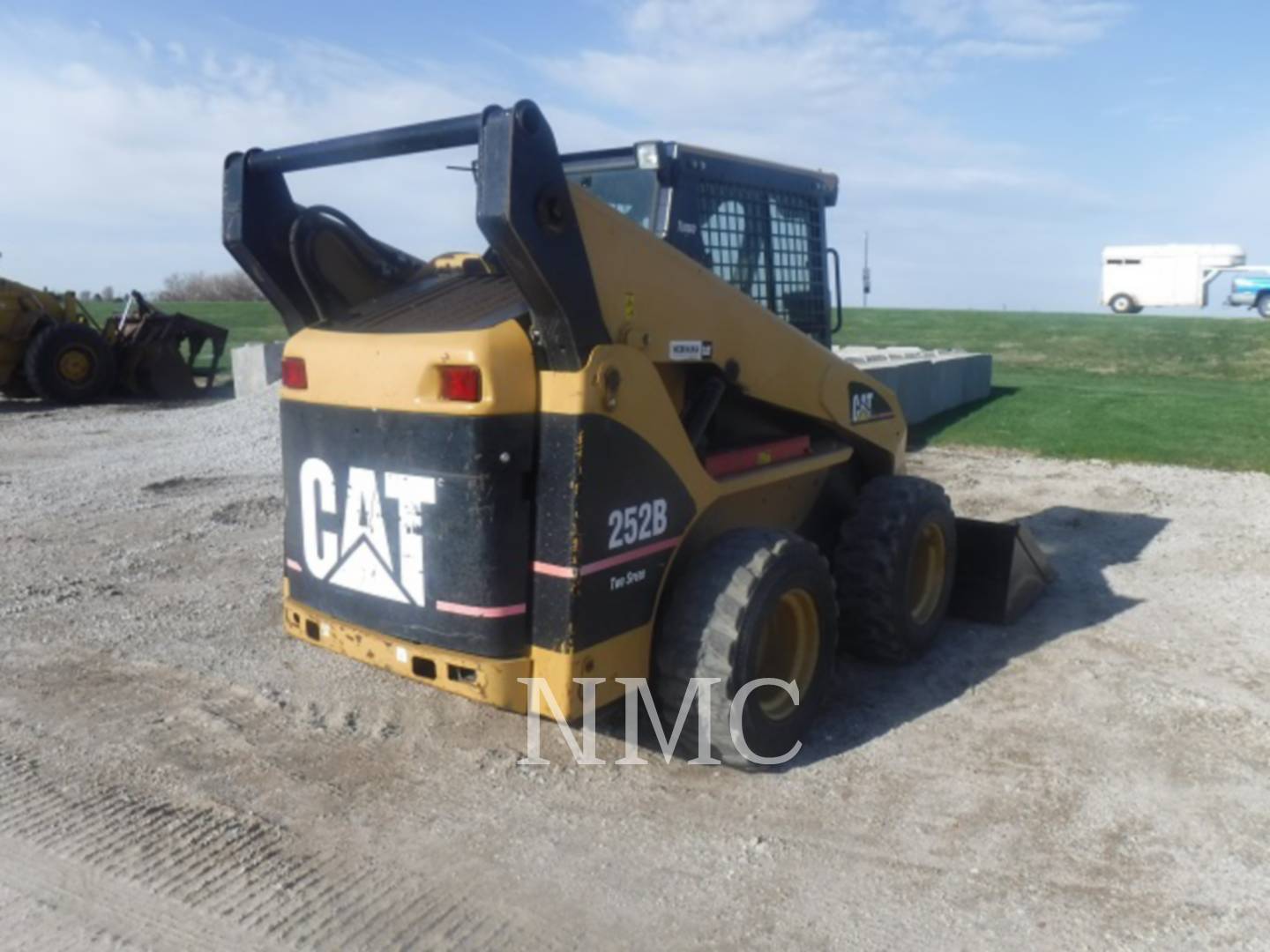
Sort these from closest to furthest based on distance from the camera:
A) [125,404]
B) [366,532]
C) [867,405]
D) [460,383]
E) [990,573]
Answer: [460,383] < [366,532] < [867,405] < [990,573] < [125,404]

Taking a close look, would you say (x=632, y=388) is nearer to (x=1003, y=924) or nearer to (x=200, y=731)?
(x=1003, y=924)

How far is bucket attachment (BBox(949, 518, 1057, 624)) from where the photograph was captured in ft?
20.0

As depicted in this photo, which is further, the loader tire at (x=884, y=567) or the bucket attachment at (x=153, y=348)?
the bucket attachment at (x=153, y=348)

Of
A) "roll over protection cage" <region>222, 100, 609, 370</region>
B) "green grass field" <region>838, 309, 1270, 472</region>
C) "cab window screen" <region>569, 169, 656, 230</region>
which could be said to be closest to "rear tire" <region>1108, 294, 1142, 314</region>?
"green grass field" <region>838, 309, 1270, 472</region>

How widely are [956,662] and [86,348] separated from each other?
1555 cm

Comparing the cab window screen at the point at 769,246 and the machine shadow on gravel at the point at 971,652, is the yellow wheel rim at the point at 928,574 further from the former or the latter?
the cab window screen at the point at 769,246

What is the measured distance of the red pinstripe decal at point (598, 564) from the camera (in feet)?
12.5

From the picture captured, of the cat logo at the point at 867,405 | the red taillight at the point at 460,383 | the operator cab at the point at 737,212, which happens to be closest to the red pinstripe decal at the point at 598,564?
the red taillight at the point at 460,383

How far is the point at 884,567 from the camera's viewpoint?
205 inches

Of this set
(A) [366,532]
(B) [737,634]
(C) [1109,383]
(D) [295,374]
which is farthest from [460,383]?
(C) [1109,383]

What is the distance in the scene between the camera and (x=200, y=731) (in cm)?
468

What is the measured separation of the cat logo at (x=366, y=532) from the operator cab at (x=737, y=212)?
1.58m

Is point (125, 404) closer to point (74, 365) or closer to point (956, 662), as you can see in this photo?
point (74, 365)

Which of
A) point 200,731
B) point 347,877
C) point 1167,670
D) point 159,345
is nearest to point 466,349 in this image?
point 347,877
